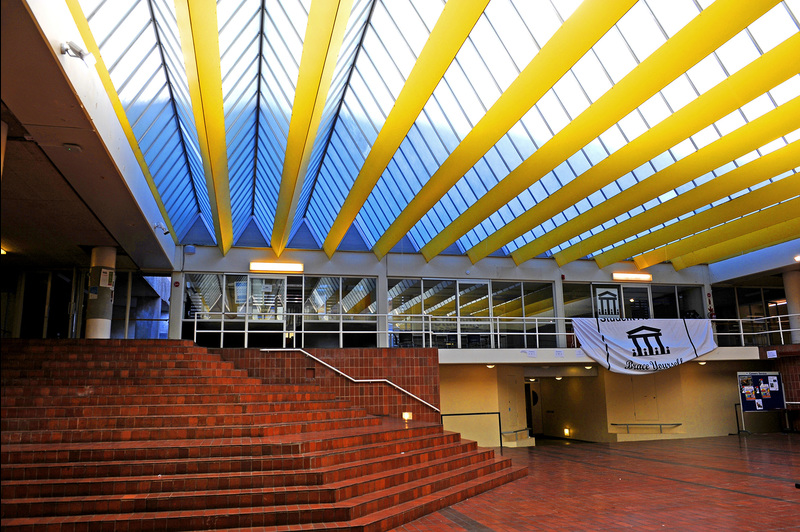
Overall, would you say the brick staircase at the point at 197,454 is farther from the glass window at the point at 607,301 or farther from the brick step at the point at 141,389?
the glass window at the point at 607,301

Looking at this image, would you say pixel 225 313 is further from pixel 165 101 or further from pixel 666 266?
pixel 666 266

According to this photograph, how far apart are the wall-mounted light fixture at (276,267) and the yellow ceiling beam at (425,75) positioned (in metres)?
6.93

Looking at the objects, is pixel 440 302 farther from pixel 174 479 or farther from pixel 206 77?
pixel 174 479

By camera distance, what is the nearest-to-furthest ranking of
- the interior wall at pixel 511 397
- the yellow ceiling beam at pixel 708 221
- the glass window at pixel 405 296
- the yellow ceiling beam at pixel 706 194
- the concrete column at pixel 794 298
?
the yellow ceiling beam at pixel 706 194
the yellow ceiling beam at pixel 708 221
the interior wall at pixel 511 397
the concrete column at pixel 794 298
the glass window at pixel 405 296

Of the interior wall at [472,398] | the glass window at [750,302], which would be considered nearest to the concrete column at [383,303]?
the interior wall at [472,398]

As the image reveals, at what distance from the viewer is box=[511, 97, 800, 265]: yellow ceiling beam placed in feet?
32.9

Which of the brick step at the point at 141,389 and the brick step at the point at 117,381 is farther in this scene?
the brick step at the point at 117,381

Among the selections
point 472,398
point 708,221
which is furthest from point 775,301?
point 472,398

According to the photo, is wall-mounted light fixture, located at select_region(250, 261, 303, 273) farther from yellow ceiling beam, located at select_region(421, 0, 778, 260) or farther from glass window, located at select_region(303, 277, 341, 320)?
yellow ceiling beam, located at select_region(421, 0, 778, 260)

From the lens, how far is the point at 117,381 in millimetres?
10906

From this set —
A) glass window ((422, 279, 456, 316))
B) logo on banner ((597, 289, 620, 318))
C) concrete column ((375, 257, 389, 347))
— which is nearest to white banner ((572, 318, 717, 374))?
logo on banner ((597, 289, 620, 318))

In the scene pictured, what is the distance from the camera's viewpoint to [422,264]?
67.3 feet

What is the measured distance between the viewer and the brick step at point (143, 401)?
940 cm

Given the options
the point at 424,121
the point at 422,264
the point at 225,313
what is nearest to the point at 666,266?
the point at 422,264
